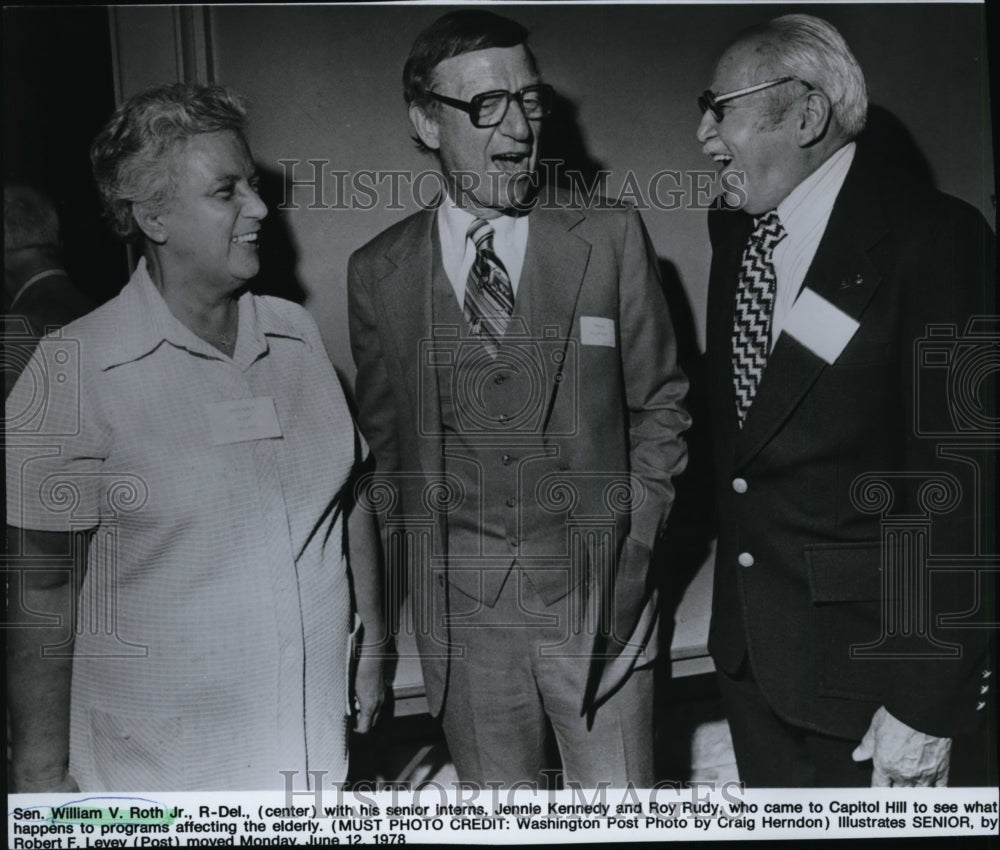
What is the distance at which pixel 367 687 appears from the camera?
2.30m

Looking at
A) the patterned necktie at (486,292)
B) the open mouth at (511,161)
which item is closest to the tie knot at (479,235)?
the patterned necktie at (486,292)

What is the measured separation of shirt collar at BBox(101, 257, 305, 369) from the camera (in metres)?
2.07

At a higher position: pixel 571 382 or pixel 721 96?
pixel 721 96

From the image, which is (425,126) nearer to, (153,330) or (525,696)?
(153,330)

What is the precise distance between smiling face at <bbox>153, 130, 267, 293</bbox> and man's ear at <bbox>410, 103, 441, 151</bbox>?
0.37m

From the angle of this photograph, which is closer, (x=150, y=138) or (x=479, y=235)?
(x=150, y=138)

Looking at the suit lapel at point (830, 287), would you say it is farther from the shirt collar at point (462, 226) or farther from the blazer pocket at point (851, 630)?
the shirt collar at point (462, 226)

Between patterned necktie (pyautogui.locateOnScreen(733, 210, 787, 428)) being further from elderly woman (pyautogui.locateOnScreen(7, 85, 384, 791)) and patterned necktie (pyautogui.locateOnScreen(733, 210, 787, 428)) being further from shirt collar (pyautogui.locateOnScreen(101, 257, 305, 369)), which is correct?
shirt collar (pyautogui.locateOnScreen(101, 257, 305, 369))

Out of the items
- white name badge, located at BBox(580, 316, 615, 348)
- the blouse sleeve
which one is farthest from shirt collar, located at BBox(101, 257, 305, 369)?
white name badge, located at BBox(580, 316, 615, 348)

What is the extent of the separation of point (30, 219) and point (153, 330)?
0.46 meters

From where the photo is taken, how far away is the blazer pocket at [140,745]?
7.04ft

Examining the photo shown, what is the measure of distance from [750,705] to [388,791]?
851 millimetres

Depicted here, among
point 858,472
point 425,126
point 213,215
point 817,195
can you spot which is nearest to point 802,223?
point 817,195

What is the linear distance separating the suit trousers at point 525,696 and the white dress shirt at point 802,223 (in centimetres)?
78
